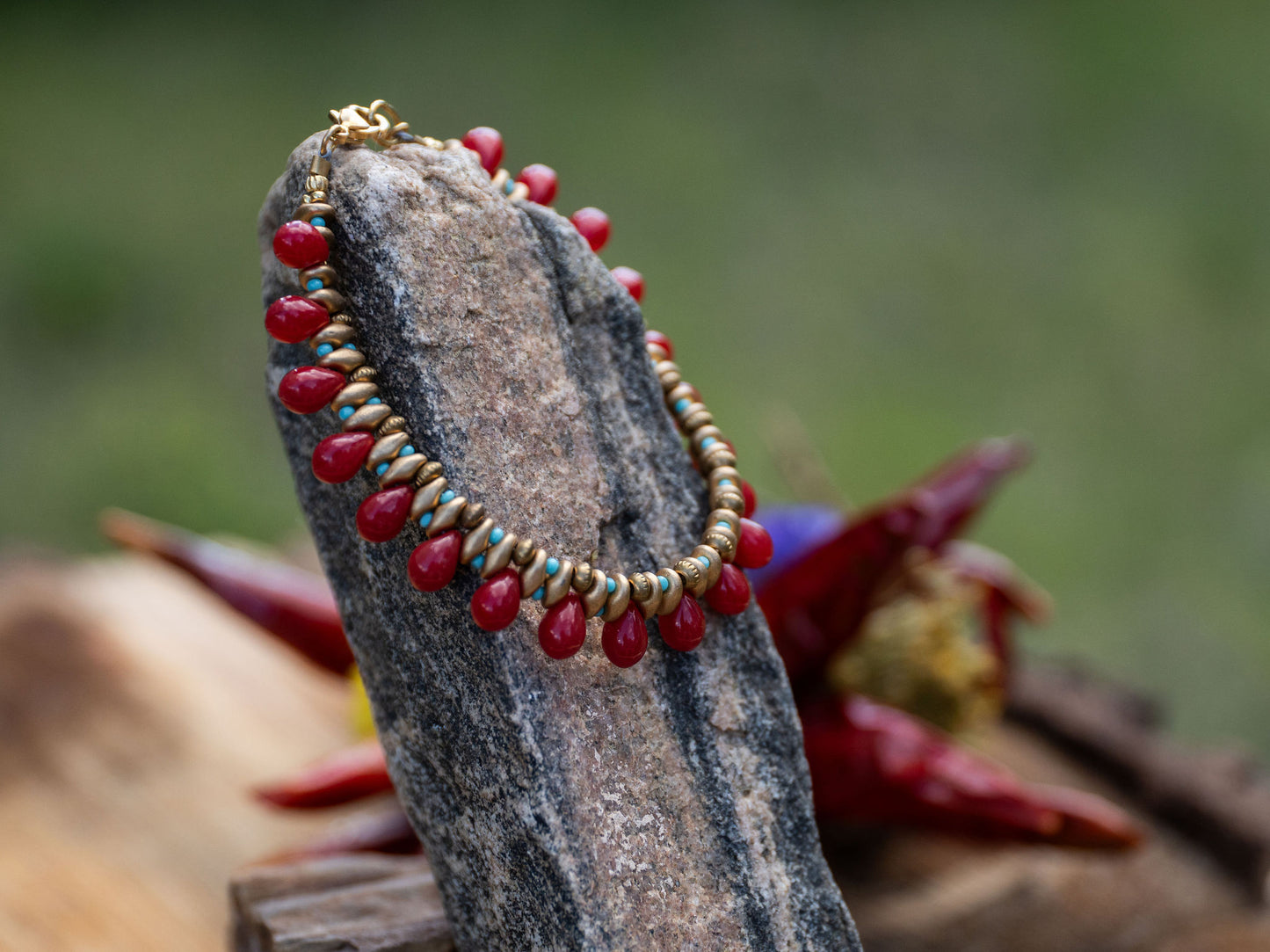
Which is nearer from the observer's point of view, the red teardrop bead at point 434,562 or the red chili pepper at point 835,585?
the red teardrop bead at point 434,562

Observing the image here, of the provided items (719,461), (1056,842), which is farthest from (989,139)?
(719,461)

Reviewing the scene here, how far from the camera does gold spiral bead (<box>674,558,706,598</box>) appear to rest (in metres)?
0.85

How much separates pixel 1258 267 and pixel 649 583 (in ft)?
9.17

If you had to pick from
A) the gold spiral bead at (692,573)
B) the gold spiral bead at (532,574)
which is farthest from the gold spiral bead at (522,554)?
the gold spiral bead at (692,573)

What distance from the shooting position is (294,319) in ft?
2.71

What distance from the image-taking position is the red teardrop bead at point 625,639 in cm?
83

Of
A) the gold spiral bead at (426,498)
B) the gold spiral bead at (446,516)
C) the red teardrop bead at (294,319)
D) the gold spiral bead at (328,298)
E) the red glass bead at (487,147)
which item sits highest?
the red glass bead at (487,147)

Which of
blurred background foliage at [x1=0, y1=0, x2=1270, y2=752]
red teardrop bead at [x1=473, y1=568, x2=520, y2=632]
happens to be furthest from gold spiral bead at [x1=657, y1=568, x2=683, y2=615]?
blurred background foliage at [x1=0, y1=0, x2=1270, y2=752]

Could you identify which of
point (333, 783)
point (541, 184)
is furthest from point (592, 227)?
point (333, 783)

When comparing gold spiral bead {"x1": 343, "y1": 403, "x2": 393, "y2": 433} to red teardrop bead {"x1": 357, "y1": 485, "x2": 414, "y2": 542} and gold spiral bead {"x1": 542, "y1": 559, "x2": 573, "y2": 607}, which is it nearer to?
red teardrop bead {"x1": 357, "y1": 485, "x2": 414, "y2": 542}

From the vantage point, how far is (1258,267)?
3.04 meters

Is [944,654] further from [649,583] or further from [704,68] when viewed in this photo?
[704,68]

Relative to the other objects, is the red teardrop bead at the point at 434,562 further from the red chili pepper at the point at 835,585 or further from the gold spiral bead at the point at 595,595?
the red chili pepper at the point at 835,585

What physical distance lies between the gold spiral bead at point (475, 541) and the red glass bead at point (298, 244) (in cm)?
21
